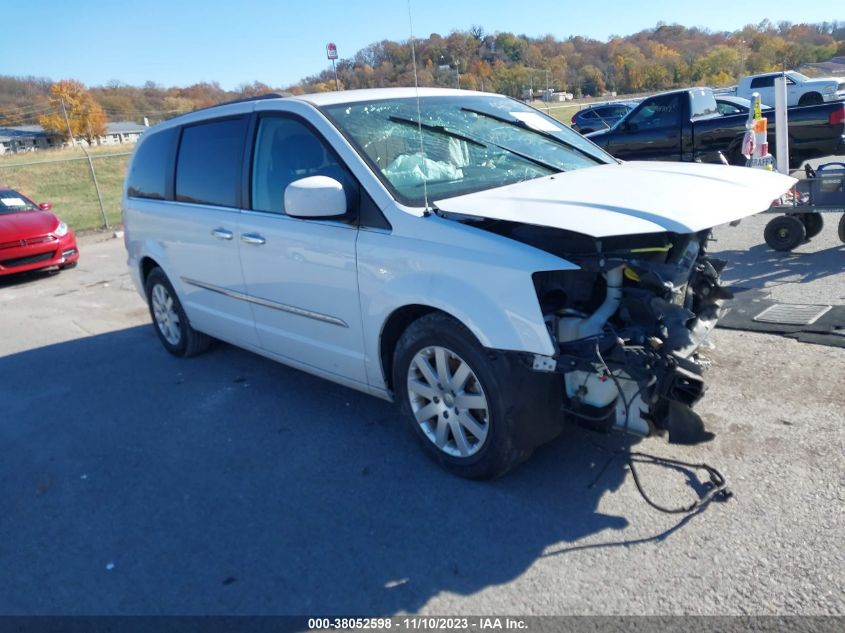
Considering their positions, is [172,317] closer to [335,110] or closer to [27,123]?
[335,110]

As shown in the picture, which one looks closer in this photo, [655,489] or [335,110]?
[655,489]

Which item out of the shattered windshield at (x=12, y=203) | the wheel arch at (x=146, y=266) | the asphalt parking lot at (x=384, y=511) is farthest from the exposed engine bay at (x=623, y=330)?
the shattered windshield at (x=12, y=203)

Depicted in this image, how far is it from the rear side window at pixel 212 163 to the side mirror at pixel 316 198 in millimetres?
1181

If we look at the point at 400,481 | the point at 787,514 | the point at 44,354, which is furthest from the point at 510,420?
the point at 44,354

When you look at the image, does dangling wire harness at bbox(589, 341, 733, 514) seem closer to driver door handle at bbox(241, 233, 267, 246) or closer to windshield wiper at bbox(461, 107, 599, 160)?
windshield wiper at bbox(461, 107, 599, 160)

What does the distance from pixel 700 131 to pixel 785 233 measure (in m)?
6.65

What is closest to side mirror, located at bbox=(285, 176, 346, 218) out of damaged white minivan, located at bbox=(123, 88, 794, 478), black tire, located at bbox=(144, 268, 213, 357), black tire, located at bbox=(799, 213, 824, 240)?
damaged white minivan, located at bbox=(123, 88, 794, 478)

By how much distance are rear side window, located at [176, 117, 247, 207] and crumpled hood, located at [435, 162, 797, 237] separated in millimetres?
1787

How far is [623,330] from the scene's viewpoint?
120 inches

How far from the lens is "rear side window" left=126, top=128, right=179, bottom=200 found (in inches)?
218

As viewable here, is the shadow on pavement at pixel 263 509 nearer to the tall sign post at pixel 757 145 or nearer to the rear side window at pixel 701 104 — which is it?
the tall sign post at pixel 757 145

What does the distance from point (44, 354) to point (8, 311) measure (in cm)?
266

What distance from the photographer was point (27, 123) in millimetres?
75125

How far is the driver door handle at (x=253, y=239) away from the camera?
433 cm
